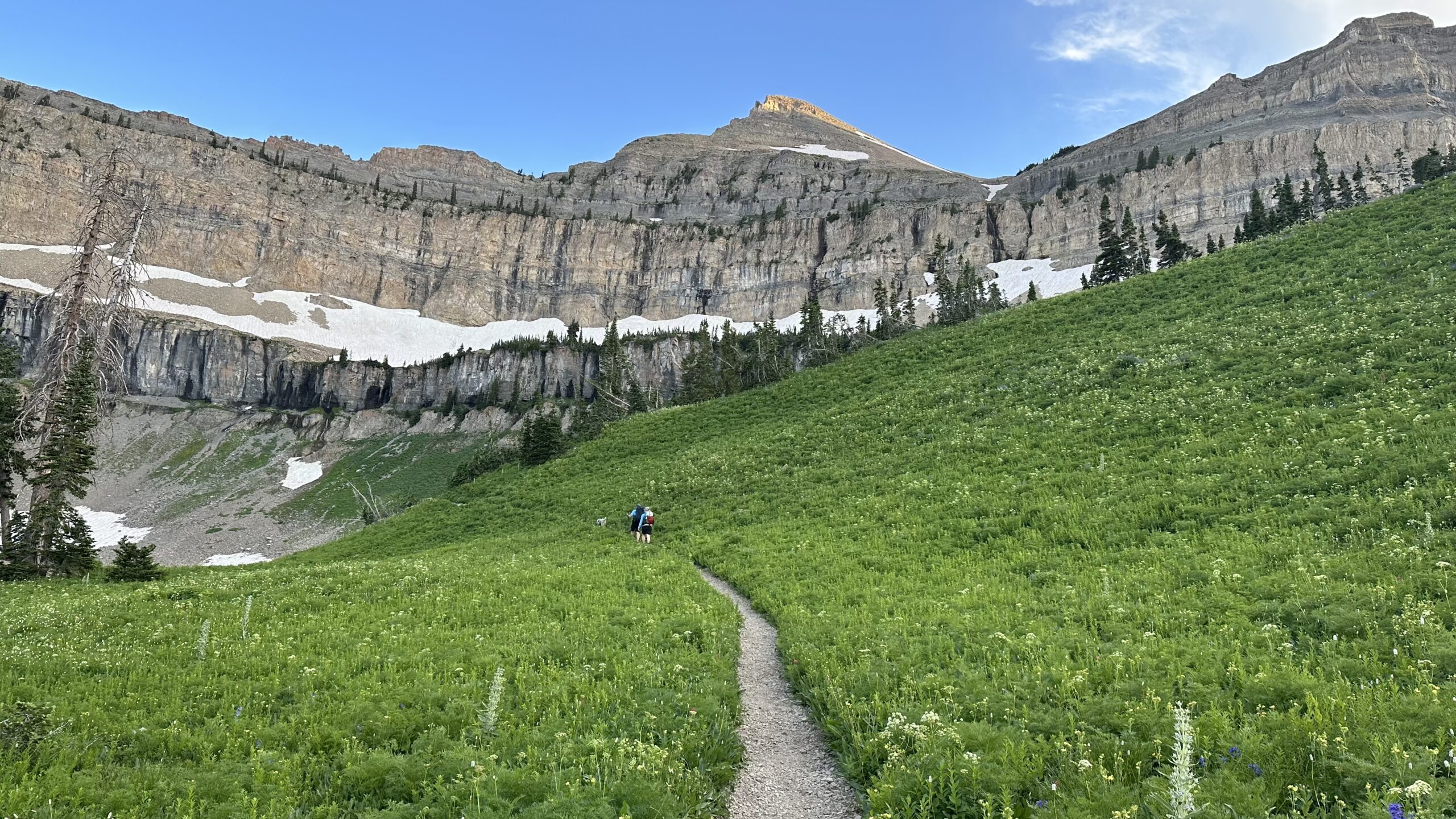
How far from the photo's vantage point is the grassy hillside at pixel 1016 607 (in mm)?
6219

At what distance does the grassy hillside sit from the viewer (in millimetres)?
6219

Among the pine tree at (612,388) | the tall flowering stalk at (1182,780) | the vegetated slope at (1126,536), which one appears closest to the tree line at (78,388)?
the vegetated slope at (1126,536)

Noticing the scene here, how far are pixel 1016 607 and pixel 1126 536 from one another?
4.96 meters

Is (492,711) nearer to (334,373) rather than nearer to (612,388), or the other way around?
(612,388)

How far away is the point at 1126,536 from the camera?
580 inches

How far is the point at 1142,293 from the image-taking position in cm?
4203

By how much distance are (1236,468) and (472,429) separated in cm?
15095

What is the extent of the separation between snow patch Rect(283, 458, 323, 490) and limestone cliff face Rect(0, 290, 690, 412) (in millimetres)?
32123

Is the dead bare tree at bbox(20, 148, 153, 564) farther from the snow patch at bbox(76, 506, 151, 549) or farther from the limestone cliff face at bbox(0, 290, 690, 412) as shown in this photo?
the limestone cliff face at bbox(0, 290, 690, 412)

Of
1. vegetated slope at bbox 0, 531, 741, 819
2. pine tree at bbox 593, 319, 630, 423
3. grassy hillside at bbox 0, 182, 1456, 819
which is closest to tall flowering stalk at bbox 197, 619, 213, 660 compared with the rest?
vegetated slope at bbox 0, 531, 741, 819

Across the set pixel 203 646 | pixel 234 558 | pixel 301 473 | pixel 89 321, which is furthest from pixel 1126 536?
pixel 301 473

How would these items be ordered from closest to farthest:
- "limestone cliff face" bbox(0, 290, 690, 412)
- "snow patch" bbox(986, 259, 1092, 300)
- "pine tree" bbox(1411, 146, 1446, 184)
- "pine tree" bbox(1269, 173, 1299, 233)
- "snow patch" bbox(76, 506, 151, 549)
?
"pine tree" bbox(1411, 146, 1446, 184) → "pine tree" bbox(1269, 173, 1299, 233) → "snow patch" bbox(76, 506, 151, 549) → "limestone cliff face" bbox(0, 290, 690, 412) → "snow patch" bbox(986, 259, 1092, 300)

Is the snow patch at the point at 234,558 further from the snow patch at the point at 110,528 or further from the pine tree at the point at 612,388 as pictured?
the pine tree at the point at 612,388

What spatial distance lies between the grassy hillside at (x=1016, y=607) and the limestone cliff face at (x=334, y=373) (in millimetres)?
141472
